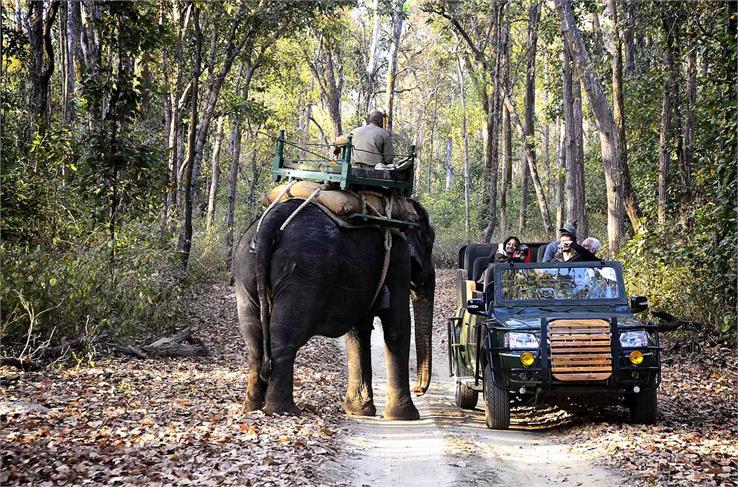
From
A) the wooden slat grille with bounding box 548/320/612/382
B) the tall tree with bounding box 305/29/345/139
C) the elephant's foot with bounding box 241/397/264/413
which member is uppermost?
the tall tree with bounding box 305/29/345/139

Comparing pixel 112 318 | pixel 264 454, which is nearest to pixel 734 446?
pixel 264 454

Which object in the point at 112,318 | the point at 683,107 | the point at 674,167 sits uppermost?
the point at 683,107

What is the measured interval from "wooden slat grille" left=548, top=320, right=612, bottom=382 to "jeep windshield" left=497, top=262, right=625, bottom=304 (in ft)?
4.63

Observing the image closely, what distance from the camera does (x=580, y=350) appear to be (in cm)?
921

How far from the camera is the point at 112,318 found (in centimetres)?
1234

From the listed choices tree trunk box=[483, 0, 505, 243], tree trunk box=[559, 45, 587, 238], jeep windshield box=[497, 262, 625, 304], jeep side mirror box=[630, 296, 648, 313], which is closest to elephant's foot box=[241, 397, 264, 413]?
jeep windshield box=[497, 262, 625, 304]

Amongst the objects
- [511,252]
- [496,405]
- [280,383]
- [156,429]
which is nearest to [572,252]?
[511,252]

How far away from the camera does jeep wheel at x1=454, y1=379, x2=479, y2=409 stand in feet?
37.1

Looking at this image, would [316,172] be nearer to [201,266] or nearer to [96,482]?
[96,482]

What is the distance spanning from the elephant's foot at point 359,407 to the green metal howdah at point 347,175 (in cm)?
219

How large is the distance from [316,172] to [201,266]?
43.4 feet

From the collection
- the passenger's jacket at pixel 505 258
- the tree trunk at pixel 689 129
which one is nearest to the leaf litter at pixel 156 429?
the passenger's jacket at pixel 505 258

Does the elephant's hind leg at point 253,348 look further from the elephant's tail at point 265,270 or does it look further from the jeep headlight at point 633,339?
the jeep headlight at point 633,339

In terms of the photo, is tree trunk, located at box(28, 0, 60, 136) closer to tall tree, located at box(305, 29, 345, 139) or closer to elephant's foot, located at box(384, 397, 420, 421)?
elephant's foot, located at box(384, 397, 420, 421)
